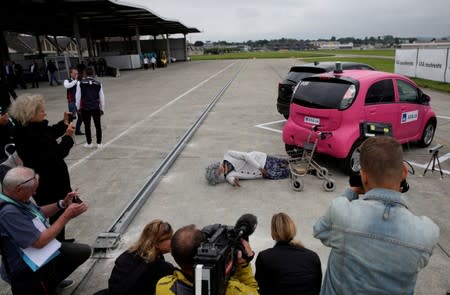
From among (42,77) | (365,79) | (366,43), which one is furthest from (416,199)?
(366,43)

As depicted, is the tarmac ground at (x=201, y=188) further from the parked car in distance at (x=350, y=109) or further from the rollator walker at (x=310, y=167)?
the parked car in distance at (x=350, y=109)

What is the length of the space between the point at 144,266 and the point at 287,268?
104 cm

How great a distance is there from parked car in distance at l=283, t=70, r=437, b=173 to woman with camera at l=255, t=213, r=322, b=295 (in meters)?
3.38

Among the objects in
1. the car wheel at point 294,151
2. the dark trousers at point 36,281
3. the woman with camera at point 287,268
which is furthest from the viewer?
the car wheel at point 294,151

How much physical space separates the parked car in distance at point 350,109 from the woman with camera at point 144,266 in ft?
13.0

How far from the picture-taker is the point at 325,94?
6.05 metres

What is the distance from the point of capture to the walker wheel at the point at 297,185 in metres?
5.42

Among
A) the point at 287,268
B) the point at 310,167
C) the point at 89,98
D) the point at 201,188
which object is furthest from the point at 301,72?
the point at 287,268

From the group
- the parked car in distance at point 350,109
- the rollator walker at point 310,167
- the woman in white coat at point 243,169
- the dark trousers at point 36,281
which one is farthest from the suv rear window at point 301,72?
the dark trousers at point 36,281

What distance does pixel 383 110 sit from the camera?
20.4ft

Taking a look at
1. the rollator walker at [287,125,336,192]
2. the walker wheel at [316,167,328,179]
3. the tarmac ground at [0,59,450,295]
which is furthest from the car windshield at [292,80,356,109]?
the tarmac ground at [0,59,450,295]

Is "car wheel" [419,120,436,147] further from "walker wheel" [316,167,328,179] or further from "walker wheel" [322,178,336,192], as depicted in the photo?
"walker wheel" [322,178,336,192]

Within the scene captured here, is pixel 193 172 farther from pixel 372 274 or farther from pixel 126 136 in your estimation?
pixel 372 274

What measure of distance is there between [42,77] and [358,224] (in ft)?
104
